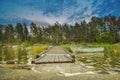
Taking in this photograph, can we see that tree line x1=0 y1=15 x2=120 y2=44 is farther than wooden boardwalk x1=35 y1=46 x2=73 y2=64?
Yes

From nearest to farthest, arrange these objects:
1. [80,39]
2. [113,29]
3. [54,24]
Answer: [113,29] → [80,39] → [54,24]

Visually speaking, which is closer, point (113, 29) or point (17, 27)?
point (113, 29)

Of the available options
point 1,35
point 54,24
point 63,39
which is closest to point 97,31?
point 63,39

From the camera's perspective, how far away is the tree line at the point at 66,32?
64.4m

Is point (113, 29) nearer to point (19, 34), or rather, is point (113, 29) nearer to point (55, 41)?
point (55, 41)

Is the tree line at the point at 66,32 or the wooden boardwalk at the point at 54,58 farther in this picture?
Answer: the tree line at the point at 66,32

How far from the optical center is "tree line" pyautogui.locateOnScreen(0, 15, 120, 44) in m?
64.4

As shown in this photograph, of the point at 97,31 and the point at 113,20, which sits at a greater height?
the point at 113,20

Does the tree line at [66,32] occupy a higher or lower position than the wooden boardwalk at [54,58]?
higher

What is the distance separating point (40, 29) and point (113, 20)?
110 ft

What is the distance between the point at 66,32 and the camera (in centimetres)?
7912

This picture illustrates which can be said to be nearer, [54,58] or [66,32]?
[54,58]

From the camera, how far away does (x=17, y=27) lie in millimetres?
77188

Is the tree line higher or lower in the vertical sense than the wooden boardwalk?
higher
